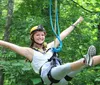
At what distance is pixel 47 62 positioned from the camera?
346 cm

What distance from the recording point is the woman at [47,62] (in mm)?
2836

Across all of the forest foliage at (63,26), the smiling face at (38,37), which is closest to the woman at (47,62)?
the smiling face at (38,37)

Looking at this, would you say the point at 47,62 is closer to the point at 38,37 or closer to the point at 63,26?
the point at 38,37

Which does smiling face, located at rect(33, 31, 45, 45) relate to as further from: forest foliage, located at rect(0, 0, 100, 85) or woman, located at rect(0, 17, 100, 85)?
forest foliage, located at rect(0, 0, 100, 85)

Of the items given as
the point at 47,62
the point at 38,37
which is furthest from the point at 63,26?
the point at 47,62

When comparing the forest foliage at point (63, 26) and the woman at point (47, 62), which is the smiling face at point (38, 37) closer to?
the woman at point (47, 62)

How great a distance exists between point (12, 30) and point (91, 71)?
1856 mm

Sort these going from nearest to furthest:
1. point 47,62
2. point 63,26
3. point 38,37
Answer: point 47,62 → point 38,37 → point 63,26

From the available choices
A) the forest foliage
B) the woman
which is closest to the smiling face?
the woman

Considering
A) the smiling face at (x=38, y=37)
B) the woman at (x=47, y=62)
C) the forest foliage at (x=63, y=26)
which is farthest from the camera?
the forest foliage at (x=63, y=26)

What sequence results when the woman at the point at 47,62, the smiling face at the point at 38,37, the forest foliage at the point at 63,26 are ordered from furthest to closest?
the forest foliage at the point at 63,26, the smiling face at the point at 38,37, the woman at the point at 47,62

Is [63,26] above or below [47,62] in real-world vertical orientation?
above

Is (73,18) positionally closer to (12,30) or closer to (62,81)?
(12,30)

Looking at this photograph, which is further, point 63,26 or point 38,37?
point 63,26
